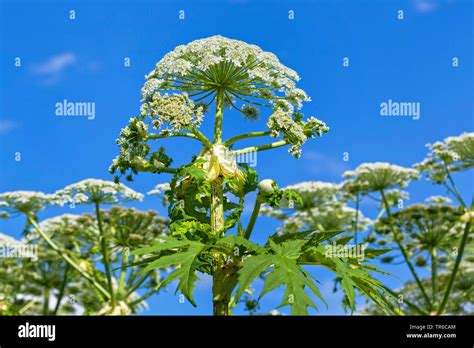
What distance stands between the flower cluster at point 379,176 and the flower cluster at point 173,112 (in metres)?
11.3

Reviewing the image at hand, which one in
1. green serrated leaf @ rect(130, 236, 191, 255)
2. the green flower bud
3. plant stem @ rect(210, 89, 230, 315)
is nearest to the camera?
green serrated leaf @ rect(130, 236, 191, 255)

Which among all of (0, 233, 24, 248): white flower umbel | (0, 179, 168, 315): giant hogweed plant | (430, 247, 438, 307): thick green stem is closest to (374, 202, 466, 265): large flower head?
(430, 247, 438, 307): thick green stem

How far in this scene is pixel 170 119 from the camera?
5.04m

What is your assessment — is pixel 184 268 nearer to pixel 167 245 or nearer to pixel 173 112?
pixel 167 245

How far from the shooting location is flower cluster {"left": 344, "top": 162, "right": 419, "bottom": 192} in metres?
15.7

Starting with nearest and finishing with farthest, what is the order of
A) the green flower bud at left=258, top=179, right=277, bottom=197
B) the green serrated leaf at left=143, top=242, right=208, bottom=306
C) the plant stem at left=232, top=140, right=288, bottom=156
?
the green serrated leaf at left=143, top=242, right=208, bottom=306 → the green flower bud at left=258, top=179, right=277, bottom=197 → the plant stem at left=232, top=140, right=288, bottom=156

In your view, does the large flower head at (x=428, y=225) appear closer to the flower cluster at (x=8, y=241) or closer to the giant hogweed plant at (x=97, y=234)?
the giant hogweed plant at (x=97, y=234)

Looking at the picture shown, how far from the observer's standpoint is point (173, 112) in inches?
197

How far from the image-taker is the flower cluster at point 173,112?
16.4 feet

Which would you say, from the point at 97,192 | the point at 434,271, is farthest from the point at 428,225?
the point at 97,192

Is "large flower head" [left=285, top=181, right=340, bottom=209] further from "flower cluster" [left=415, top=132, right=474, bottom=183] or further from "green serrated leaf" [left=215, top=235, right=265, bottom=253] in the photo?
"green serrated leaf" [left=215, top=235, right=265, bottom=253]

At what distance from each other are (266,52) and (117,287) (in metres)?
10.2
